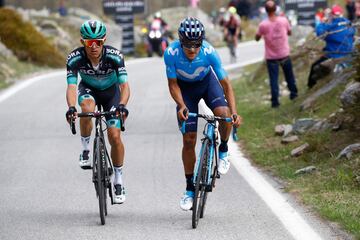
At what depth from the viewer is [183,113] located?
9.65 meters

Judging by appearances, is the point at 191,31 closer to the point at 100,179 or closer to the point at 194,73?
the point at 194,73

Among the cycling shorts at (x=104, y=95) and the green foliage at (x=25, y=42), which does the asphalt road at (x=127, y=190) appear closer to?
the cycling shorts at (x=104, y=95)

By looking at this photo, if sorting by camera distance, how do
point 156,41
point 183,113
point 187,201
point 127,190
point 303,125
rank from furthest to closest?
point 156,41
point 303,125
point 127,190
point 187,201
point 183,113

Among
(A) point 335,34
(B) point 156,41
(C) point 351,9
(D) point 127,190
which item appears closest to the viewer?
(D) point 127,190

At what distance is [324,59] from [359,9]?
13328 mm

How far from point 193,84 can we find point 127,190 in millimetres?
2008

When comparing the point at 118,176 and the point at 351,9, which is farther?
the point at 351,9

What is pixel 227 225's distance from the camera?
9.43m

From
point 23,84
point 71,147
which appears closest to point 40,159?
point 71,147

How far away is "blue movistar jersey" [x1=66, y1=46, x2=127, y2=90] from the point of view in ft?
33.7

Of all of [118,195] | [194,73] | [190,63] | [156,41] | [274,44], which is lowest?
[156,41]

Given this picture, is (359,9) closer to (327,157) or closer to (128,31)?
(128,31)

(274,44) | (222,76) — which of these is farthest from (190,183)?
(274,44)

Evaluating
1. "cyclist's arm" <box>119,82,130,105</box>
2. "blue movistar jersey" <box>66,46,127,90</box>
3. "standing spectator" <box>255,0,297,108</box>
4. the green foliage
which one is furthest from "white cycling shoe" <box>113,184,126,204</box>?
the green foliage
